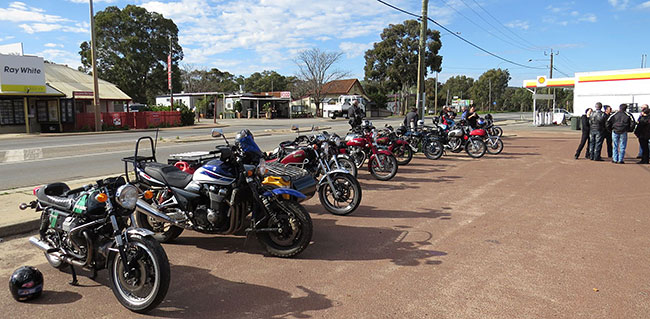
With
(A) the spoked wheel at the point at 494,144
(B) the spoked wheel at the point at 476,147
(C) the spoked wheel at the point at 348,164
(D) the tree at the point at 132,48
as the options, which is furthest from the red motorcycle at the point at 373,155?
(D) the tree at the point at 132,48

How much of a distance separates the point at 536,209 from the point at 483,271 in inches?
Result: 132

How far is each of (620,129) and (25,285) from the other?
14535mm

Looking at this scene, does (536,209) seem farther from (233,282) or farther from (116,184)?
(116,184)

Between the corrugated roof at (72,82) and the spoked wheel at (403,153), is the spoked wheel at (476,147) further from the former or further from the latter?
the corrugated roof at (72,82)

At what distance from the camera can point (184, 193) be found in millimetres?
4930

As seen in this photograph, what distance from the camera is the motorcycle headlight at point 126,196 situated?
376 centimetres

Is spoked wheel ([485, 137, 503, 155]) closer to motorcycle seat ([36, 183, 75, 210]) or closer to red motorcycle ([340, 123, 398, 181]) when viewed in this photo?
red motorcycle ([340, 123, 398, 181])

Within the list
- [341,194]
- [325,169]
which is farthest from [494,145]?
[341,194]

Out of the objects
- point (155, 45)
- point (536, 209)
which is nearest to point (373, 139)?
point (536, 209)

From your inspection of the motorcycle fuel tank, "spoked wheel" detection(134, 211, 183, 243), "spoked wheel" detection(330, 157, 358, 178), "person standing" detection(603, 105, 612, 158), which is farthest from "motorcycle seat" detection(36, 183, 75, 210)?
"person standing" detection(603, 105, 612, 158)

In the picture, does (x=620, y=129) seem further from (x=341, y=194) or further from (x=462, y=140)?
(x=341, y=194)

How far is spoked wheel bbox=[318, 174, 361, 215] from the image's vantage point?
688 centimetres

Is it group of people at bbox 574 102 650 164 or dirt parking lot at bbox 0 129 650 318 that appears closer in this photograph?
dirt parking lot at bbox 0 129 650 318

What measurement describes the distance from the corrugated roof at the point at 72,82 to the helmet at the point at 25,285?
3579 cm
